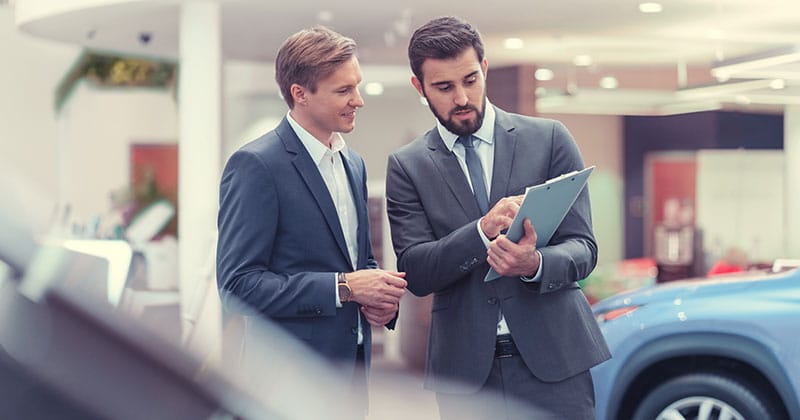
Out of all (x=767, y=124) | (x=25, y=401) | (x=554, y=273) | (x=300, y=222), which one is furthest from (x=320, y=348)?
(x=767, y=124)

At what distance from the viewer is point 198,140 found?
8.27m

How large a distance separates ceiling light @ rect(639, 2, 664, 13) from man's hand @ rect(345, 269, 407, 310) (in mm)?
6029

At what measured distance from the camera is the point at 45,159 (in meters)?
17.3

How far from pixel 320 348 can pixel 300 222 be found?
27 cm

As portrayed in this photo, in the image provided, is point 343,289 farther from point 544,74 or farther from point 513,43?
point 544,74

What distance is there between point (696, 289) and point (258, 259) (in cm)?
228

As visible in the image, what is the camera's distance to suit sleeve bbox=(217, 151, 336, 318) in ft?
7.01

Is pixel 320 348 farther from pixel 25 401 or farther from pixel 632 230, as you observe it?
pixel 632 230

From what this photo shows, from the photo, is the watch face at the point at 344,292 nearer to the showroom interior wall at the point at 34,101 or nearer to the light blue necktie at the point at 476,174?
the light blue necktie at the point at 476,174

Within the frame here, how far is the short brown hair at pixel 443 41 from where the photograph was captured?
222 cm

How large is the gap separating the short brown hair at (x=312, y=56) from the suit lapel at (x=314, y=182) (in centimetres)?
12

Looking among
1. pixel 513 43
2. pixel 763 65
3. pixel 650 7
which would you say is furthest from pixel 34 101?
pixel 763 65

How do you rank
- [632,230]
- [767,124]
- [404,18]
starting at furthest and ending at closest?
[632,230]
[767,124]
[404,18]

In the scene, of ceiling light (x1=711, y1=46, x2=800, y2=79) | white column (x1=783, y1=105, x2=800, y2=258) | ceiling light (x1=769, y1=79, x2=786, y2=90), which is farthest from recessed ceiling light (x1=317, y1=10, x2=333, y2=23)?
white column (x1=783, y1=105, x2=800, y2=258)
